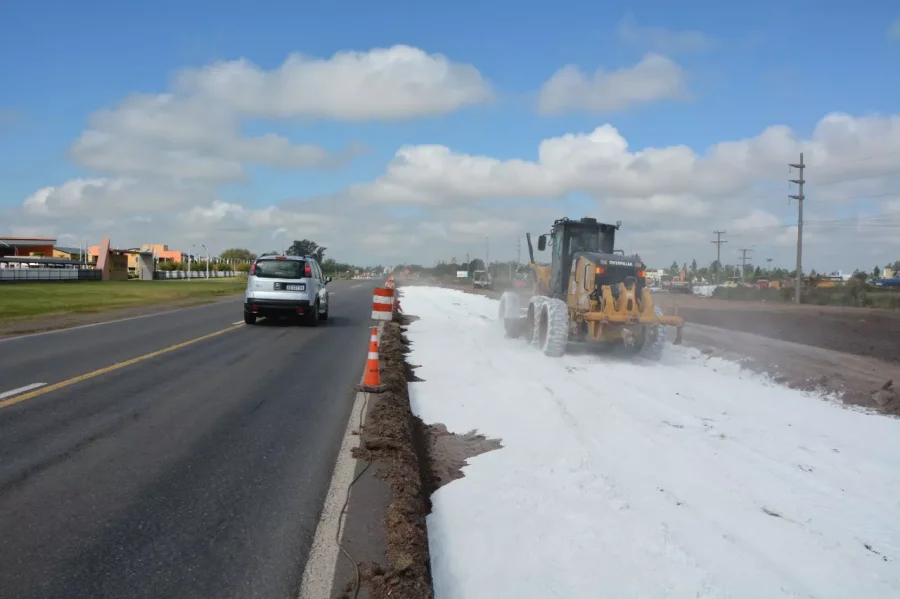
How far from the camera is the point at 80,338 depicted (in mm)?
15391

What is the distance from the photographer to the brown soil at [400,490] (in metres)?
4.09

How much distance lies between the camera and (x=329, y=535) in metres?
4.78

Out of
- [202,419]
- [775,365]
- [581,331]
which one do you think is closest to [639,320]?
[581,331]

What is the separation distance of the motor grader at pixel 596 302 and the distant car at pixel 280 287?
256 inches

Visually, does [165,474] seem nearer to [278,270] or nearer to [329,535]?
[329,535]

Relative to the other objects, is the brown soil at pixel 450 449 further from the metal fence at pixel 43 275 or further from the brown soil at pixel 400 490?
the metal fence at pixel 43 275

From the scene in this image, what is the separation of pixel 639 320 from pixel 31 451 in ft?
34.5

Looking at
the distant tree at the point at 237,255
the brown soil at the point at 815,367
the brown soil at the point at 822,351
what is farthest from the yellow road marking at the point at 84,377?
the distant tree at the point at 237,255

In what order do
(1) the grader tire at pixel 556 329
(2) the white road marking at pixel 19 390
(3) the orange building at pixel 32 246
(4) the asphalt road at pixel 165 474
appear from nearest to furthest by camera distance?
(4) the asphalt road at pixel 165 474
(2) the white road marking at pixel 19 390
(1) the grader tire at pixel 556 329
(3) the orange building at pixel 32 246

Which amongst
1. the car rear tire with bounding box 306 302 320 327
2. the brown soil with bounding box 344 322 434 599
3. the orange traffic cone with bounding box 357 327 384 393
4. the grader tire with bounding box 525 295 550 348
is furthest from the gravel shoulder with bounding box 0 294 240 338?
the grader tire with bounding box 525 295 550 348

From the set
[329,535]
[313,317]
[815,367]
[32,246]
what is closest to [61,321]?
[313,317]

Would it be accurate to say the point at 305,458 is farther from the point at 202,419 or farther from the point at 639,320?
the point at 639,320

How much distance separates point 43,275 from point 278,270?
38.0 metres

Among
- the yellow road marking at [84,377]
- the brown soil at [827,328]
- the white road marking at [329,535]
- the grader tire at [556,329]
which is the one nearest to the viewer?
the white road marking at [329,535]
